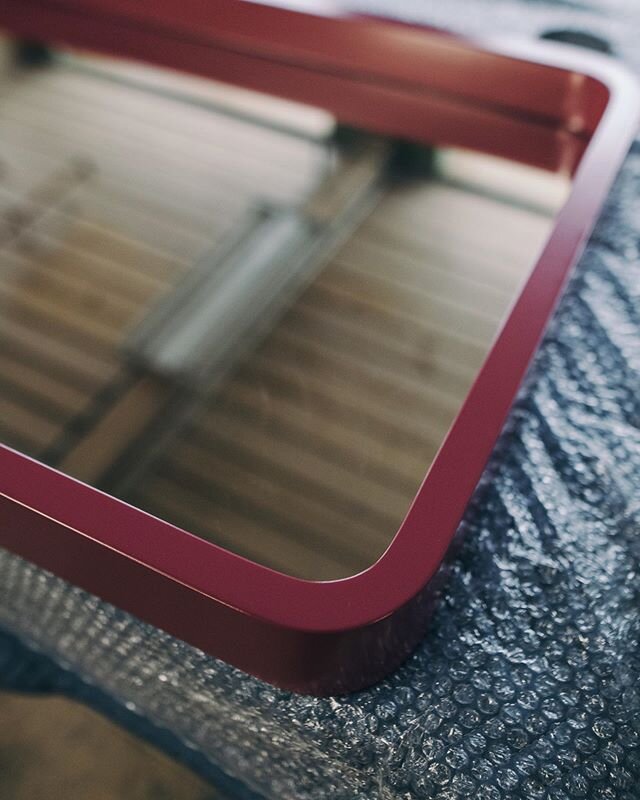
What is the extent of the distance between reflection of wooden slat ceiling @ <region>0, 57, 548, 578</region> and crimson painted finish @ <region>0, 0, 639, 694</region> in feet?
0.81

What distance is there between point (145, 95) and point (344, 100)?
23.0 inches

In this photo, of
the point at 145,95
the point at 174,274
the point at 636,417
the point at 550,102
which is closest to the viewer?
the point at 636,417

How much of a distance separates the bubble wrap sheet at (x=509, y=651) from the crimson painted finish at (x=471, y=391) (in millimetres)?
45

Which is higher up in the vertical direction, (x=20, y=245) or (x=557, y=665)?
(x=557, y=665)

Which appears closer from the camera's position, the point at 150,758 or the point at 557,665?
the point at 557,665

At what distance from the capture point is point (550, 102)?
4.08ft

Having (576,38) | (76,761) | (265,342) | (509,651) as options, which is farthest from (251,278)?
(509,651)

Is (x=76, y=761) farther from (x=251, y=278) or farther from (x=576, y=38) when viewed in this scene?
(x=576, y=38)

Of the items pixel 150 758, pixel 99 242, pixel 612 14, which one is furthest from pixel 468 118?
pixel 150 758

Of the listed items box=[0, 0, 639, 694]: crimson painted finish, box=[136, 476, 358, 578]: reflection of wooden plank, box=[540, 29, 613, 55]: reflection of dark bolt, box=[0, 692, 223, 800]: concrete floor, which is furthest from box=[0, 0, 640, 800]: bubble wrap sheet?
box=[540, 29, 613, 55]: reflection of dark bolt

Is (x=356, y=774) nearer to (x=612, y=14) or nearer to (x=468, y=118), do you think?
(x=468, y=118)

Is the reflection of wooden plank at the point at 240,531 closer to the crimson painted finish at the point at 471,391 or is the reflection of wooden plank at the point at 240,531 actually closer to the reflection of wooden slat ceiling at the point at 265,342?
the reflection of wooden slat ceiling at the point at 265,342

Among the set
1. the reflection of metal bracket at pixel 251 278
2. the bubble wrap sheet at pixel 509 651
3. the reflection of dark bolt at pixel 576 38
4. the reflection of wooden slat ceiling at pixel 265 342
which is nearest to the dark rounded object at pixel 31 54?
the reflection of wooden slat ceiling at pixel 265 342

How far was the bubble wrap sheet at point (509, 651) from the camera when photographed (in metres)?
0.70
